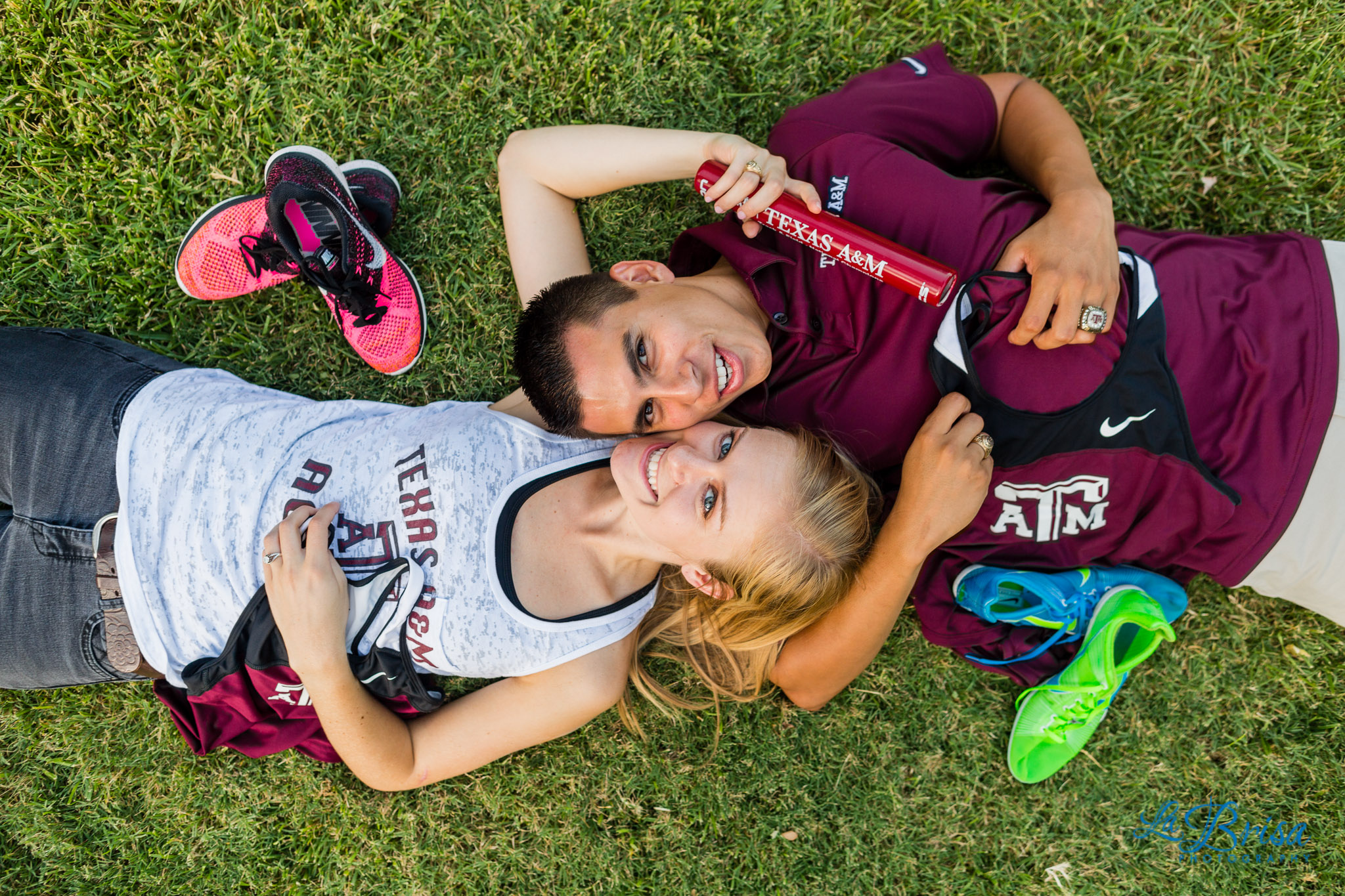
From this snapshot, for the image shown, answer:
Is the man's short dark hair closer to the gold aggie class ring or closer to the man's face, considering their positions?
the man's face

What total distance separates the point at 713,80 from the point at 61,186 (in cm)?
296

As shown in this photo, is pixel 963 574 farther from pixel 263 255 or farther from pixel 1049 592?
pixel 263 255

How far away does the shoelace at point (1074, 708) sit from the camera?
323cm

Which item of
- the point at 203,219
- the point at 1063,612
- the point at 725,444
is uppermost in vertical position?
the point at 203,219

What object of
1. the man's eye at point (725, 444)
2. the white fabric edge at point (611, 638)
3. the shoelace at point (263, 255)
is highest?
the shoelace at point (263, 255)

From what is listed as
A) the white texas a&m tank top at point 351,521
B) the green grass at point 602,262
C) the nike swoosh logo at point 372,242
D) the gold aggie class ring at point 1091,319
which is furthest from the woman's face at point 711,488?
the nike swoosh logo at point 372,242

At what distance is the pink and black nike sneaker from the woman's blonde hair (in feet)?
6.96

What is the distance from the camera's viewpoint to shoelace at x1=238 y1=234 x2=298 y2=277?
335 cm

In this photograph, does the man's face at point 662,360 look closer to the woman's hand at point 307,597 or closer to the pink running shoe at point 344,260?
the woman's hand at point 307,597

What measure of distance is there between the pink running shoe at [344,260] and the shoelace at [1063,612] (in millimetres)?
2882

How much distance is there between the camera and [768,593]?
2.83 meters

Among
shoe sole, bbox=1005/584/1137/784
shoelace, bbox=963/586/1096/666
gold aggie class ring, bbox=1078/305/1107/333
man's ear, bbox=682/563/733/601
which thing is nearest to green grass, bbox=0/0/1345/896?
shoe sole, bbox=1005/584/1137/784
